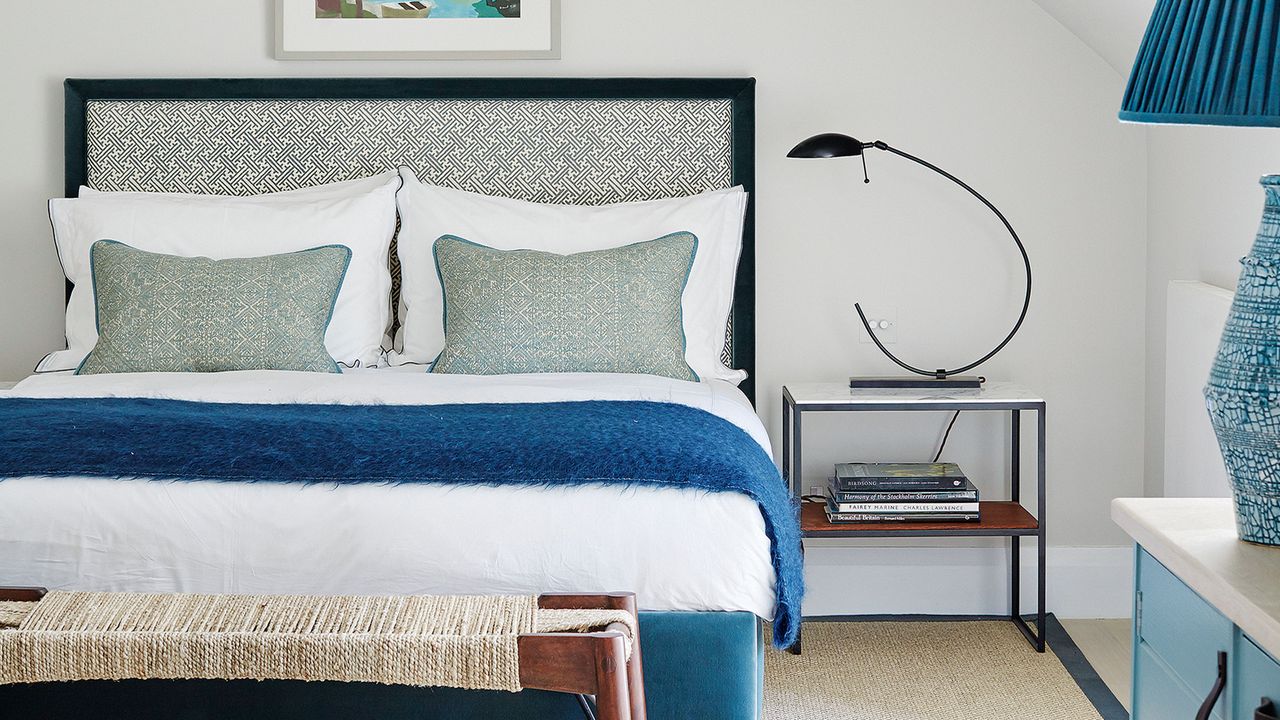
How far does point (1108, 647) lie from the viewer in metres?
3.14

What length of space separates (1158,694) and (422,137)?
256cm

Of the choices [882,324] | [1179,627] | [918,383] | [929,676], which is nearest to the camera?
[1179,627]

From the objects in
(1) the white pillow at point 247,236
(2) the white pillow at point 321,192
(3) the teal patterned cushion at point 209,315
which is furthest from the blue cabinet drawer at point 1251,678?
(2) the white pillow at point 321,192

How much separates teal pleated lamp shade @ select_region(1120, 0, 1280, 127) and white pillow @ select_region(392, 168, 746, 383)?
1899mm

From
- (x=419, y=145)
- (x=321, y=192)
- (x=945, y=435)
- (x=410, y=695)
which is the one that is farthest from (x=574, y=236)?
(x=410, y=695)

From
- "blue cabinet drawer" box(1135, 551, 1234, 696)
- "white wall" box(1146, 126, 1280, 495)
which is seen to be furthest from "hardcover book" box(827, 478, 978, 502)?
"blue cabinet drawer" box(1135, 551, 1234, 696)

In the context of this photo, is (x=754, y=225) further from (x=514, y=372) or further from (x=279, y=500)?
(x=279, y=500)

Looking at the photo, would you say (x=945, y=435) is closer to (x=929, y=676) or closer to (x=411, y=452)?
(x=929, y=676)

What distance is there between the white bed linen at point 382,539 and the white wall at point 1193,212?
155cm

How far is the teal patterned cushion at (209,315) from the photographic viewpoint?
9.10 ft

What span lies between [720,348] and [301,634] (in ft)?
6.27

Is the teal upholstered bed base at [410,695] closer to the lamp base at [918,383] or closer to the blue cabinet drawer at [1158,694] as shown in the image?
the blue cabinet drawer at [1158,694]

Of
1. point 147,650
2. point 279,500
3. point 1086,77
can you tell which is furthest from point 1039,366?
point 147,650

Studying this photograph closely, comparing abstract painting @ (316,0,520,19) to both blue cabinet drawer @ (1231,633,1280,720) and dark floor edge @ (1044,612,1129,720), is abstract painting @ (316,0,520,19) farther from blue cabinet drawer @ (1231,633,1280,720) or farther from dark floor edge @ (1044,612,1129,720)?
blue cabinet drawer @ (1231,633,1280,720)
